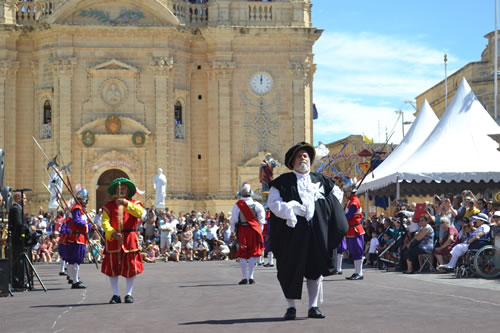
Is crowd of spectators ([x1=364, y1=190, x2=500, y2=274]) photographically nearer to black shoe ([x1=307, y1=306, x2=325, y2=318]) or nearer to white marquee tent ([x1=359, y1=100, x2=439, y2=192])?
white marquee tent ([x1=359, y1=100, x2=439, y2=192])

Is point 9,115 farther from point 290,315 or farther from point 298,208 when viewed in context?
point 290,315

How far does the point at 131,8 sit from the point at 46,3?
4294 mm

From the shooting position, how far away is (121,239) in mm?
13766

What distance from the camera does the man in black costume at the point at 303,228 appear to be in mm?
10914

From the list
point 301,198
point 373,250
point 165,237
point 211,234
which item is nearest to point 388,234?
point 373,250

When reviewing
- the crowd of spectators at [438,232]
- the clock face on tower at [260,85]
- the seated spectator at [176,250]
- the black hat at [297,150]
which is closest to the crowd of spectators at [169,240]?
the seated spectator at [176,250]

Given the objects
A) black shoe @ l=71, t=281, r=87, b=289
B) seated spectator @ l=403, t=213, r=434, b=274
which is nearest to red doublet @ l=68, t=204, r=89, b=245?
black shoe @ l=71, t=281, r=87, b=289

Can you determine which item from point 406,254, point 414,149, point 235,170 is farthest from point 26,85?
point 406,254

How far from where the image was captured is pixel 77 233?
17625 millimetres

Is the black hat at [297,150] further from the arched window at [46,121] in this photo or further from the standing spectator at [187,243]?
the arched window at [46,121]

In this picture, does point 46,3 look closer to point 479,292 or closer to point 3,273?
point 3,273

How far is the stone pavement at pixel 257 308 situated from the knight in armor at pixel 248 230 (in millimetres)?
516

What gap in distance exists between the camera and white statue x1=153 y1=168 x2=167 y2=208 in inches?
1650

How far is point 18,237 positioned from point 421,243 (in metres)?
8.97
